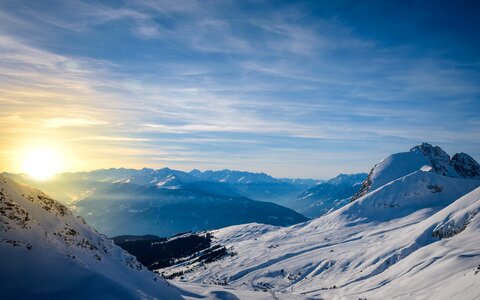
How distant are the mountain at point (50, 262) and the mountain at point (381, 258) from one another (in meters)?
38.5

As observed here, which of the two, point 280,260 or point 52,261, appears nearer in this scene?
point 52,261

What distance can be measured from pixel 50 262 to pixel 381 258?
344 ft

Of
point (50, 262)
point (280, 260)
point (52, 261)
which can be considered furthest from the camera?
point (280, 260)

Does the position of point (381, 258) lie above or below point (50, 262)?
below

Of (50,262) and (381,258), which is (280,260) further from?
(50,262)

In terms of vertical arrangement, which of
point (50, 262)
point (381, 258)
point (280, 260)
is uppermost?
point (50, 262)

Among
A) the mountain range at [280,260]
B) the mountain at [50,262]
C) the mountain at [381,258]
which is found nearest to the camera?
the mountain at [50,262]

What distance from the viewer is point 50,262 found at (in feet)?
104

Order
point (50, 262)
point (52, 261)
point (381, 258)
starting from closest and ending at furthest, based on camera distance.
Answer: point (50, 262)
point (52, 261)
point (381, 258)

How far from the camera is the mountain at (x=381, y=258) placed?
214 ft

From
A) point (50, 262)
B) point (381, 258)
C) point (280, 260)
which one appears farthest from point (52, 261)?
point (280, 260)

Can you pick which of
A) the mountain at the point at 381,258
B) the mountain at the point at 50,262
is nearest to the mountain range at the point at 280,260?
the mountain at the point at 50,262

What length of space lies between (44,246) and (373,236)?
15090 cm

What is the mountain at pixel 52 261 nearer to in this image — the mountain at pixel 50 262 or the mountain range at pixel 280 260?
the mountain at pixel 50 262
